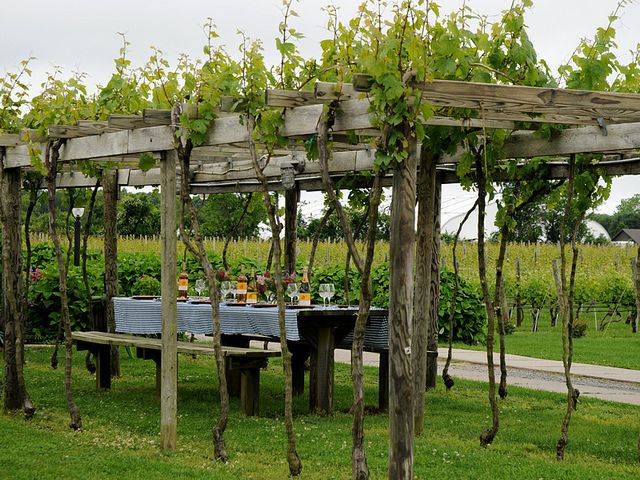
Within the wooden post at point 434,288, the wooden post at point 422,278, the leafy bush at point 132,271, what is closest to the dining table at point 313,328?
the wooden post at point 422,278

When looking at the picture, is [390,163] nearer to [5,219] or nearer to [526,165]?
[526,165]

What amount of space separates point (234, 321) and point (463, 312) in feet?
26.6

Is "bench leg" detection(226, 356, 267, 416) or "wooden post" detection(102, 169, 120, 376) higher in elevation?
"wooden post" detection(102, 169, 120, 376)

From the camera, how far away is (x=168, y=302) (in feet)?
26.8

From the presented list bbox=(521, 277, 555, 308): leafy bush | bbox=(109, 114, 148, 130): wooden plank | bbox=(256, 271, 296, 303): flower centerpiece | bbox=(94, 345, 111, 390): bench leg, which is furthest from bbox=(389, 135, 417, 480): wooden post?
bbox=(521, 277, 555, 308): leafy bush

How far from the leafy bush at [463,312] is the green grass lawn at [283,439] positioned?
5.26m

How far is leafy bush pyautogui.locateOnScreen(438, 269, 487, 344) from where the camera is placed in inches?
683

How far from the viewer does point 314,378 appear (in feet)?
32.7

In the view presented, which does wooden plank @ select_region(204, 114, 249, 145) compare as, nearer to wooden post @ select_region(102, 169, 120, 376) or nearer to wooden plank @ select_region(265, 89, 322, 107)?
wooden plank @ select_region(265, 89, 322, 107)

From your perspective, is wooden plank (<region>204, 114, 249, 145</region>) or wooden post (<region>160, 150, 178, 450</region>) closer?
wooden plank (<region>204, 114, 249, 145</region>)

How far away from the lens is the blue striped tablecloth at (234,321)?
9836 millimetres

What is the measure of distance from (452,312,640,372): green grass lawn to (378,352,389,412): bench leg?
5.84 metres

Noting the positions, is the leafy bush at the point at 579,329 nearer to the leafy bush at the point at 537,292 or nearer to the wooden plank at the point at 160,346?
the leafy bush at the point at 537,292

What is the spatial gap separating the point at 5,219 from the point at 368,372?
5174 millimetres
